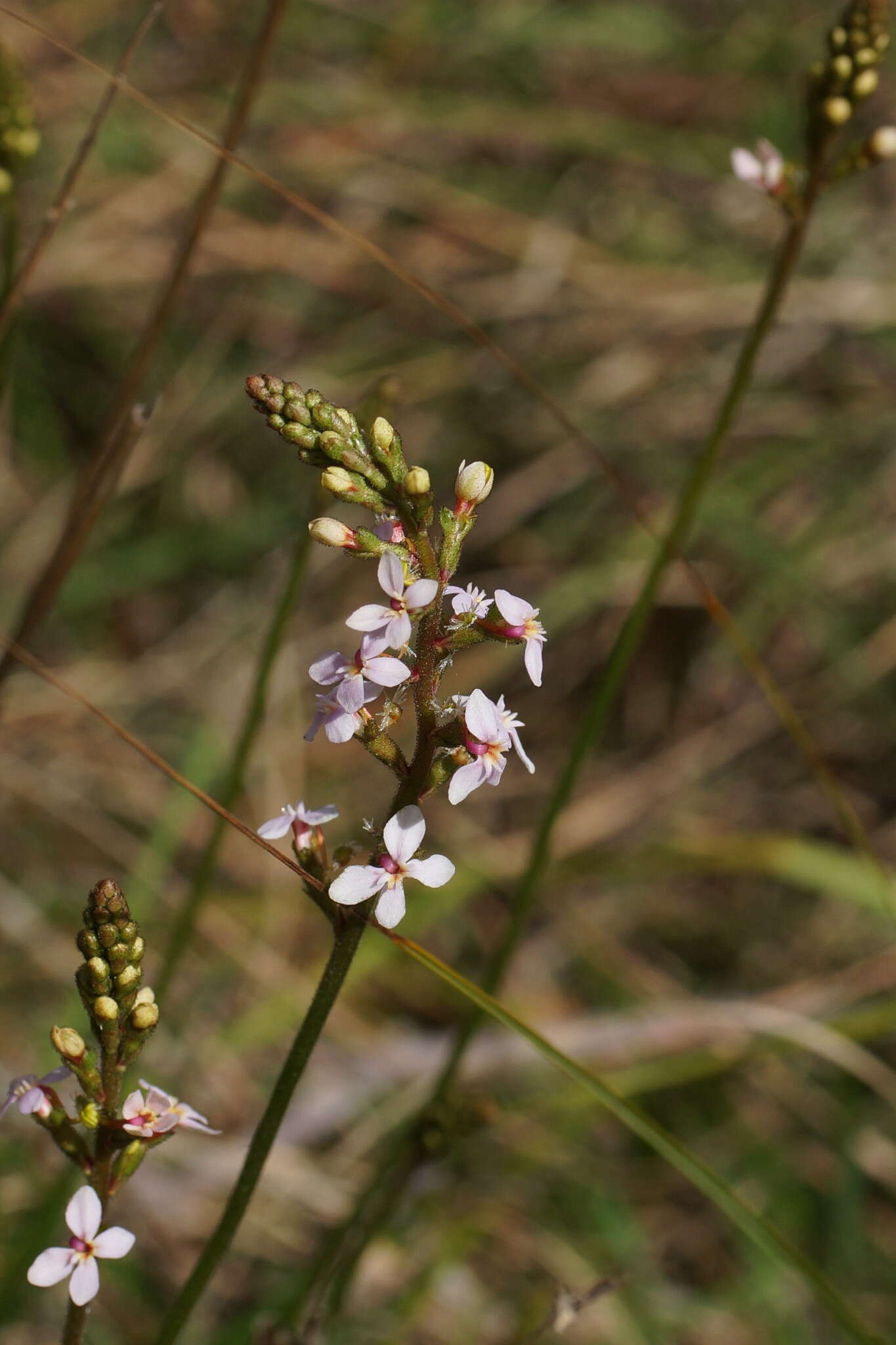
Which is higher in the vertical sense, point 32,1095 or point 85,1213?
point 32,1095

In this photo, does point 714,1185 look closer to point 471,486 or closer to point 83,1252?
point 83,1252

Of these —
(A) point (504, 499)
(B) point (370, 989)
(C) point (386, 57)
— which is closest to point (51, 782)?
(B) point (370, 989)

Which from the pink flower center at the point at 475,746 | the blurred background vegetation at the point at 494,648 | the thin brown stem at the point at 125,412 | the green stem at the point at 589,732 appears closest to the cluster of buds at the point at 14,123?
the thin brown stem at the point at 125,412

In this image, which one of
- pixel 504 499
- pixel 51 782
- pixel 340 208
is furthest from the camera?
pixel 340 208

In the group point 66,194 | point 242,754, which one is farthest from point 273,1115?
point 66,194

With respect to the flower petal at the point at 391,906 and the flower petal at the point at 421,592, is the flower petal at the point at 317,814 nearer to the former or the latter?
the flower petal at the point at 391,906

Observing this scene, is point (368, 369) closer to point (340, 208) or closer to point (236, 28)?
point (340, 208)
